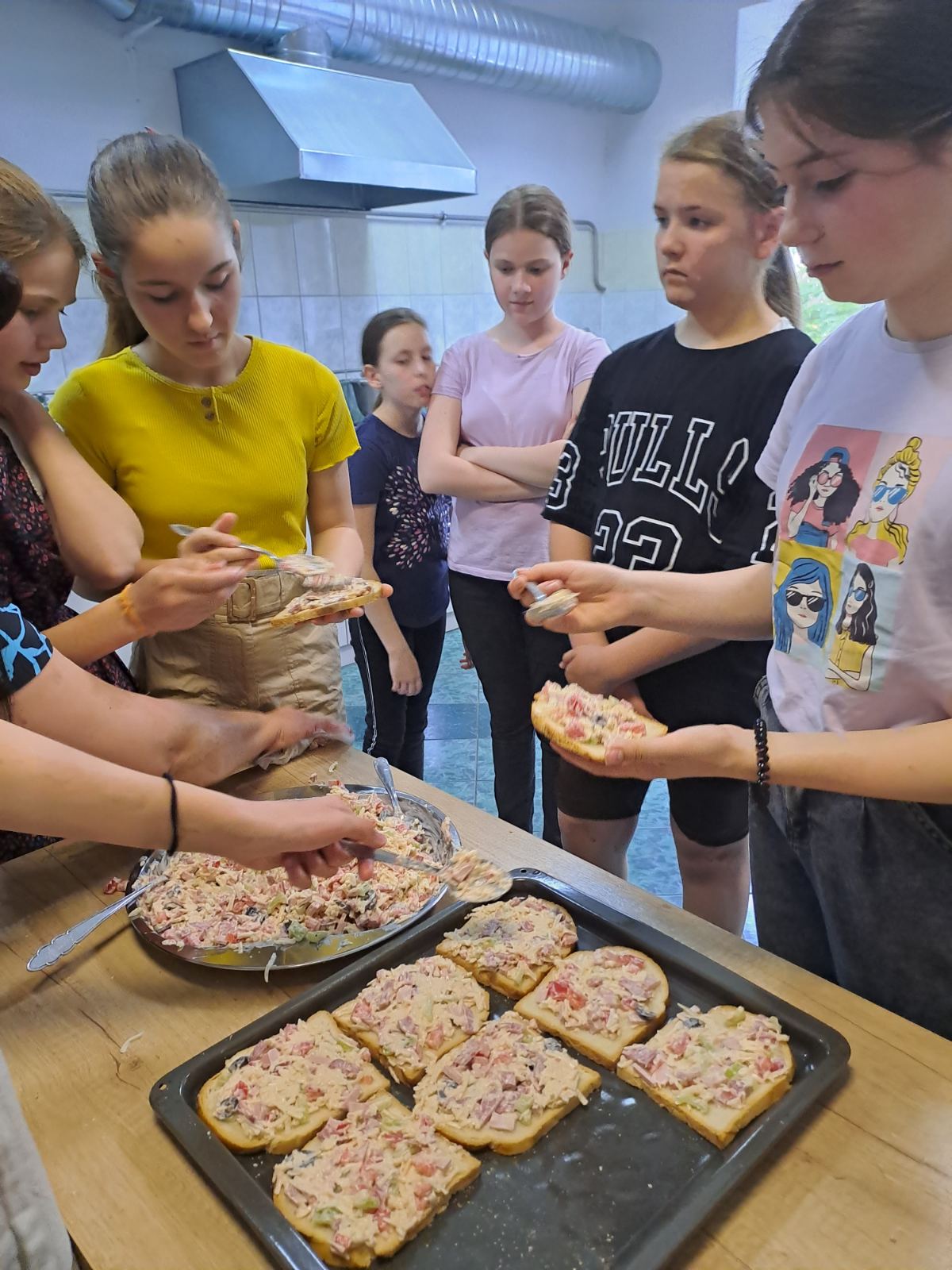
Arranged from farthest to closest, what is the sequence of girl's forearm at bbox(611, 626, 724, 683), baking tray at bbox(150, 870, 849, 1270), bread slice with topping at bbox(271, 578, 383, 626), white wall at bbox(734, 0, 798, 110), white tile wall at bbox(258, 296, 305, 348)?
white wall at bbox(734, 0, 798, 110), white tile wall at bbox(258, 296, 305, 348), girl's forearm at bbox(611, 626, 724, 683), bread slice with topping at bbox(271, 578, 383, 626), baking tray at bbox(150, 870, 849, 1270)

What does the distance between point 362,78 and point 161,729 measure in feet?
11.2

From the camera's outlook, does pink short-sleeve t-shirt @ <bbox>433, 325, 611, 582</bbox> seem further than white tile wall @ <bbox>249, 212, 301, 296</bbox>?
No

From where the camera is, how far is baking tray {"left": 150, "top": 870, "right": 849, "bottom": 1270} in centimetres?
77

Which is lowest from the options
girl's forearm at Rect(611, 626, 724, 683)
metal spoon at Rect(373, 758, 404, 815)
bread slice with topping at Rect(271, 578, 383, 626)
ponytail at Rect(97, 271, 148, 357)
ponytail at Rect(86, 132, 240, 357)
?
metal spoon at Rect(373, 758, 404, 815)

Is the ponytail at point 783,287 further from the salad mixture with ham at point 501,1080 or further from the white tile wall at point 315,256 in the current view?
the white tile wall at point 315,256

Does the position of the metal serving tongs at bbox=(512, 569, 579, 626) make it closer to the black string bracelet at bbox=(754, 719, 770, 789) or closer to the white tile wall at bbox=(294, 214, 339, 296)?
the black string bracelet at bbox=(754, 719, 770, 789)

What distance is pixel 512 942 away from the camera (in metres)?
1.12

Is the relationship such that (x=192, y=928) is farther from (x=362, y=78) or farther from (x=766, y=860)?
(x=362, y=78)

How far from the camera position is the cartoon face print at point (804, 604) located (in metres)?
1.08

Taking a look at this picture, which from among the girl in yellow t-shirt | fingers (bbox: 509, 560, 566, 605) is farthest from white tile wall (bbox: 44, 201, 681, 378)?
fingers (bbox: 509, 560, 566, 605)

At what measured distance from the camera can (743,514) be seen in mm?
1557

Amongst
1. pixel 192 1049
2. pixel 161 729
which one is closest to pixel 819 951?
pixel 192 1049

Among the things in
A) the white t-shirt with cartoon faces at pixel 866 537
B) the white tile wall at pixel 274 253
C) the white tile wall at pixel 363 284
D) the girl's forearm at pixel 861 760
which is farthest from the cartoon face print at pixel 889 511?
the white tile wall at pixel 274 253

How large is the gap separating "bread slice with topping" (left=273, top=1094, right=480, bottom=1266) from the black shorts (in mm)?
972
